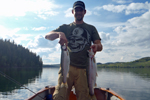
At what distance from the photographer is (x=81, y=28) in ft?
13.4

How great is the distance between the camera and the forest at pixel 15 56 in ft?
367

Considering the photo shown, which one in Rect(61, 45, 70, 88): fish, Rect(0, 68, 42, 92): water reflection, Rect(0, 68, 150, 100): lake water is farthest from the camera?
Rect(0, 68, 42, 92): water reflection

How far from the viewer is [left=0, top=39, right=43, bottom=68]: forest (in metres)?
112

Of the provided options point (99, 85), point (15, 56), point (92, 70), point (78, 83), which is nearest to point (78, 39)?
point (92, 70)

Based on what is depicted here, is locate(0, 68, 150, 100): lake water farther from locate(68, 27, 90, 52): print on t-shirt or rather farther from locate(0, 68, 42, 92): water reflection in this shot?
locate(68, 27, 90, 52): print on t-shirt

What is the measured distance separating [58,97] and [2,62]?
118 meters

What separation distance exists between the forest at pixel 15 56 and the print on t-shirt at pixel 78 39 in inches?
4597

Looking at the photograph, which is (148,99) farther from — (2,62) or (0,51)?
(0,51)

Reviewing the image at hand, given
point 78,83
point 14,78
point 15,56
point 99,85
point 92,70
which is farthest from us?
point 15,56

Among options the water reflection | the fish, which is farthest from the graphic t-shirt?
the water reflection

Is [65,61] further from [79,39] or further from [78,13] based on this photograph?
[78,13]

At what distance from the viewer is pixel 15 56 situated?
391 feet

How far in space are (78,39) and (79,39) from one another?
32 millimetres

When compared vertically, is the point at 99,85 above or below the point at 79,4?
below
